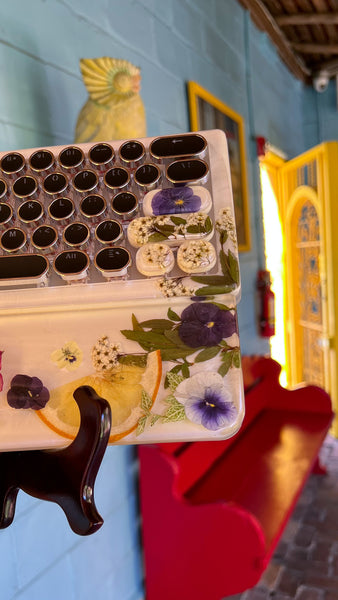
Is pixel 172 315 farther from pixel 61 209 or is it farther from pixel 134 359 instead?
pixel 61 209

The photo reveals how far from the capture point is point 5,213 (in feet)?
2.07

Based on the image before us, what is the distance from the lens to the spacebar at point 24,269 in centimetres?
61

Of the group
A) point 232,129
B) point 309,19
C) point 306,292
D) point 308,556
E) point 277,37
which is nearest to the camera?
point 308,556

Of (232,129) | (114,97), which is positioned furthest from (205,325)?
(232,129)

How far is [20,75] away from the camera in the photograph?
51.6 inches

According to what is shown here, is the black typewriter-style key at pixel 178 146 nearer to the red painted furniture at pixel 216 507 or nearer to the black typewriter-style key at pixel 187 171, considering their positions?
the black typewriter-style key at pixel 187 171

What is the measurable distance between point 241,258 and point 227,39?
4.22 ft

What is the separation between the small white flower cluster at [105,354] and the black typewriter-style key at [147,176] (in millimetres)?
195

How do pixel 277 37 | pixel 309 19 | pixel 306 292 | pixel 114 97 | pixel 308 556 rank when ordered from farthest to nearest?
pixel 306 292 < pixel 277 37 < pixel 309 19 < pixel 308 556 < pixel 114 97

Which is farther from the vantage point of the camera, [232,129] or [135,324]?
[232,129]

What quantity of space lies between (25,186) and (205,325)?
290 mm

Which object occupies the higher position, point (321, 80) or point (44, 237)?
point (321, 80)

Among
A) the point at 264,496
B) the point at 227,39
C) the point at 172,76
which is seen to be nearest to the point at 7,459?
the point at 264,496

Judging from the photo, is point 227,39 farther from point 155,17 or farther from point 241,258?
point 241,258
